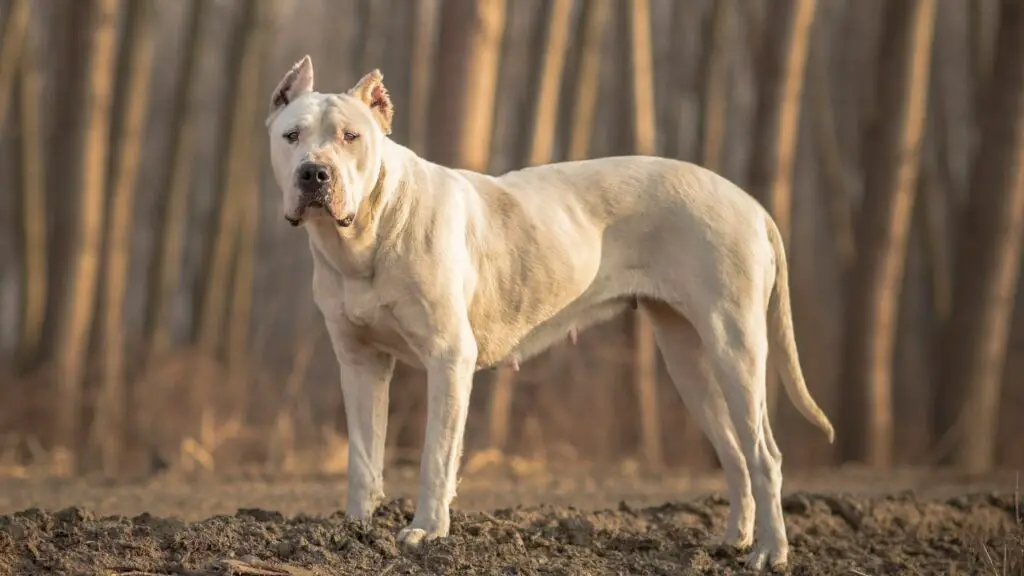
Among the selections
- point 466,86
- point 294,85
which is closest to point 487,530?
point 294,85

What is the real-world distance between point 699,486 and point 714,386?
428 centimetres

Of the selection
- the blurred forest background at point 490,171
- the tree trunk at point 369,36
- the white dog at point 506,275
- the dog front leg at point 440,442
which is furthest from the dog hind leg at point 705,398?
the tree trunk at point 369,36

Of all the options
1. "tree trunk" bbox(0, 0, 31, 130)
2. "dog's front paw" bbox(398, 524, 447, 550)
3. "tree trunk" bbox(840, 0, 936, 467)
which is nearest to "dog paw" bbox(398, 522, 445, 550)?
"dog's front paw" bbox(398, 524, 447, 550)

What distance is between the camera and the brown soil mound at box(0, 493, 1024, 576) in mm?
5340

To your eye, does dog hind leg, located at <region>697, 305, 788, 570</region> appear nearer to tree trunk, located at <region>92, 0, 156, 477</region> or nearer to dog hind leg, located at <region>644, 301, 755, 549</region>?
dog hind leg, located at <region>644, 301, 755, 549</region>

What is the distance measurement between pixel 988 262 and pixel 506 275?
10794mm

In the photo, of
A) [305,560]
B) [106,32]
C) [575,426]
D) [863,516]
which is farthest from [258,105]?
[305,560]

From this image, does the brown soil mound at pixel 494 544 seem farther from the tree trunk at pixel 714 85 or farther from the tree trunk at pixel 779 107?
the tree trunk at pixel 714 85

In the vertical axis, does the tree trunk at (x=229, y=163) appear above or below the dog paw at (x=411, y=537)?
above

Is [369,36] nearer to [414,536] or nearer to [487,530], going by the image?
[487,530]

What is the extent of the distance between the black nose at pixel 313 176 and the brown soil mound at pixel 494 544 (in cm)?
142

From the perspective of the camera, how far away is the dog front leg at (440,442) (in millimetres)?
5965

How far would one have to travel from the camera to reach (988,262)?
15.8 meters

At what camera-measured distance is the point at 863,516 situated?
841 centimetres
